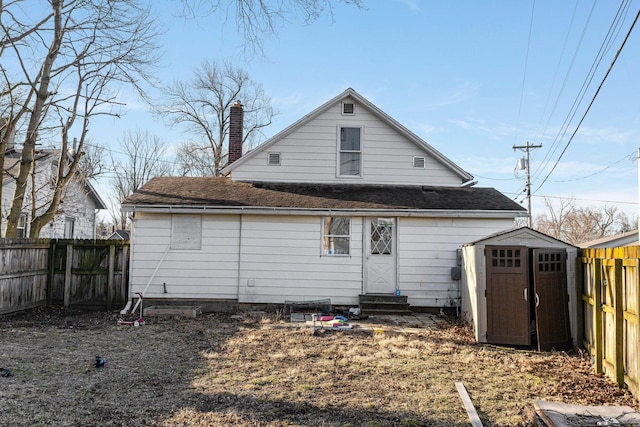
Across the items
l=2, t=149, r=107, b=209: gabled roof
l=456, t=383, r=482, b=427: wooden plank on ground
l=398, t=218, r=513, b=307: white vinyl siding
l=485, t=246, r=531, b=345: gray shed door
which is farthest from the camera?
l=2, t=149, r=107, b=209: gabled roof

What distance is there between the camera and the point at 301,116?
1359 cm

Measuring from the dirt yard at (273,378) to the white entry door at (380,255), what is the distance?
9.16ft

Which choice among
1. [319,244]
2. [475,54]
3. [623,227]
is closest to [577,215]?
[623,227]

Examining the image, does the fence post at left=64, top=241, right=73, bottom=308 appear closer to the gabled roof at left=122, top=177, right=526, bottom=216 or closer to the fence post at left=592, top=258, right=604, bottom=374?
the gabled roof at left=122, top=177, right=526, bottom=216

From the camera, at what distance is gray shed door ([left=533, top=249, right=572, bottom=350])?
314 inches

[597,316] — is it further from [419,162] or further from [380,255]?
[419,162]

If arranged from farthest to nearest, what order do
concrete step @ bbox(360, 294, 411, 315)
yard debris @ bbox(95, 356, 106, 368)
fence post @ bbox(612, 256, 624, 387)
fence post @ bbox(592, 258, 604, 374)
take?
concrete step @ bbox(360, 294, 411, 315)
yard debris @ bbox(95, 356, 106, 368)
fence post @ bbox(592, 258, 604, 374)
fence post @ bbox(612, 256, 624, 387)

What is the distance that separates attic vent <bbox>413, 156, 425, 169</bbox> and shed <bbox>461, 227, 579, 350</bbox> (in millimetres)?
5077

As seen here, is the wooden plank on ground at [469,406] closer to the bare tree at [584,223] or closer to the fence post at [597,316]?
the fence post at [597,316]

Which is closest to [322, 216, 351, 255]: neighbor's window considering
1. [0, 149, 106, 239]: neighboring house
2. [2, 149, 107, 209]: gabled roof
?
[0, 149, 106, 239]: neighboring house

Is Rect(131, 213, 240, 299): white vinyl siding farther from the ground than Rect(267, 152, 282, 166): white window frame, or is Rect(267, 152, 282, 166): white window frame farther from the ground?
Rect(267, 152, 282, 166): white window frame

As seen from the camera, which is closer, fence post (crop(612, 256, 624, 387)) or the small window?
fence post (crop(612, 256, 624, 387))

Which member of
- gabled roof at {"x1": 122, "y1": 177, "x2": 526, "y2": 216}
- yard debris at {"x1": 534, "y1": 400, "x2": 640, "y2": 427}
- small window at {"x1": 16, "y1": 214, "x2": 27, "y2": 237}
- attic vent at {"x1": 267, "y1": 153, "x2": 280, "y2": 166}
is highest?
attic vent at {"x1": 267, "y1": 153, "x2": 280, "y2": 166}

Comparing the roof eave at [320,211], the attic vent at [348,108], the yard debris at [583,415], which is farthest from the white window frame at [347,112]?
the yard debris at [583,415]
